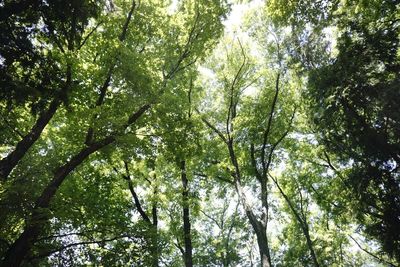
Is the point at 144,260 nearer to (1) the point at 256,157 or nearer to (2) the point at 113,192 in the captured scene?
(2) the point at 113,192

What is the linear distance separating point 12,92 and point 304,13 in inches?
327

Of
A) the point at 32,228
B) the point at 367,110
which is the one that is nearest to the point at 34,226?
the point at 32,228

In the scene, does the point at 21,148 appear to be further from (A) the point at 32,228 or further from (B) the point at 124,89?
(B) the point at 124,89

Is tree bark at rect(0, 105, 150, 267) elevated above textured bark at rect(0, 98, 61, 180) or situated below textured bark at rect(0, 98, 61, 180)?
below

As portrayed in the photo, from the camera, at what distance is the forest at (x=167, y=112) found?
8.60 m

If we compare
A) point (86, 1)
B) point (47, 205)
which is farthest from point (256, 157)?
Result: point (86, 1)

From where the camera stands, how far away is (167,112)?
11820mm

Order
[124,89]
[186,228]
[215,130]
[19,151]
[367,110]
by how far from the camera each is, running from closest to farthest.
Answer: [19,151] → [124,89] → [367,110] → [186,228] → [215,130]

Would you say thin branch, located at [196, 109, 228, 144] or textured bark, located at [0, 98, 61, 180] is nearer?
textured bark, located at [0, 98, 61, 180]

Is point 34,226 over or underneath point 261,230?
underneath

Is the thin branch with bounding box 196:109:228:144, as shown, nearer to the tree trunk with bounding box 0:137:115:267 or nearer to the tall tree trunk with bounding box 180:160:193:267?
the tall tree trunk with bounding box 180:160:193:267

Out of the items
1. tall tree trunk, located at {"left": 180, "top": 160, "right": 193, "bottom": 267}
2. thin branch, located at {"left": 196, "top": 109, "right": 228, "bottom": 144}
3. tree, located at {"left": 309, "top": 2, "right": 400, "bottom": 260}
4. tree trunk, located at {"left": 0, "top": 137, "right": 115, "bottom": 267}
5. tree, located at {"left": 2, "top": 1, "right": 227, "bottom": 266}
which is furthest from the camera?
thin branch, located at {"left": 196, "top": 109, "right": 228, "bottom": 144}

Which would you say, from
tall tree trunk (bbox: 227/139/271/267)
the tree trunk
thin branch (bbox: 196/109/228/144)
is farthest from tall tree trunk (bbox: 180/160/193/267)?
the tree trunk

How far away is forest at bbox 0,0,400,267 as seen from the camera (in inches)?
339
